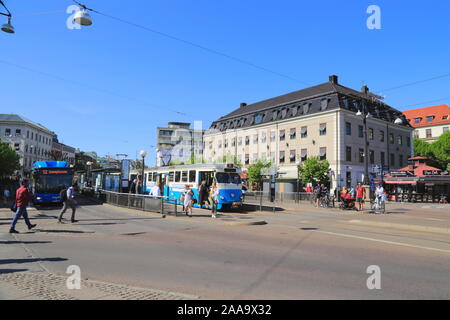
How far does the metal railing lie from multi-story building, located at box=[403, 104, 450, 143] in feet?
235

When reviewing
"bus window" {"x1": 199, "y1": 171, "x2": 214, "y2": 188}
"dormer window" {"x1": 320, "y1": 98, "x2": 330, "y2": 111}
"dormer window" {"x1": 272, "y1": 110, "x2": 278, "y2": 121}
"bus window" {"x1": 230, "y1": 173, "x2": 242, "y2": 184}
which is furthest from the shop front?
"bus window" {"x1": 199, "y1": 171, "x2": 214, "y2": 188}

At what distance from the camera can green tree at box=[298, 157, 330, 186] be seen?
4181 cm

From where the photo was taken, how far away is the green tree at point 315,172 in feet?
137

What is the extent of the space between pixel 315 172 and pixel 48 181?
31217mm

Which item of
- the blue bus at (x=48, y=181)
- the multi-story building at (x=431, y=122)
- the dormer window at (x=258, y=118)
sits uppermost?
the multi-story building at (x=431, y=122)

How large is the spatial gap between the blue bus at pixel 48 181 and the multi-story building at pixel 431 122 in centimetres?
7374

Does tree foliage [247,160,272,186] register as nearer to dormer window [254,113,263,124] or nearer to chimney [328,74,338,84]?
dormer window [254,113,263,124]

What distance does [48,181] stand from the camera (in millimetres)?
21234

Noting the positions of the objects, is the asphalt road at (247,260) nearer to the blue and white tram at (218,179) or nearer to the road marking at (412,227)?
the road marking at (412,227)

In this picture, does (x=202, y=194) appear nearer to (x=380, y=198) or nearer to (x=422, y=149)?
(x=380, y=198)

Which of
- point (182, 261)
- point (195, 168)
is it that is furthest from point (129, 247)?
point (195, 168)

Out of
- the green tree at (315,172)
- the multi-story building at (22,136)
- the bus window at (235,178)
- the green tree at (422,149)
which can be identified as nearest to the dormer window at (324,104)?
the green tree at (315,172)

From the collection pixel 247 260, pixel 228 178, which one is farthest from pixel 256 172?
pixel 247 260
